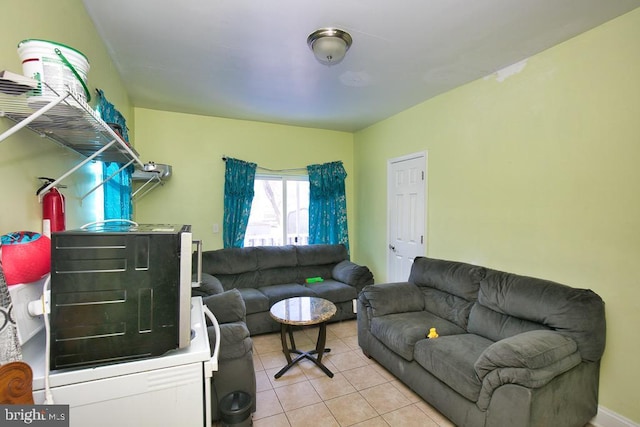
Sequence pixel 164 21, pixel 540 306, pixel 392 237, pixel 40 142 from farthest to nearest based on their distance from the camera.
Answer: pixel 392 237 → pixel 540 306 → pixel 164 21 → pixel 40 142

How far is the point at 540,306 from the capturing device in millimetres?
2053

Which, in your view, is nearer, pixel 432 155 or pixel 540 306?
pixel 540 306

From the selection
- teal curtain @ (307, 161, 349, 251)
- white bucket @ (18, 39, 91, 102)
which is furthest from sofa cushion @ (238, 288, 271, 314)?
white bucket @ (18, 39, 91, 102)

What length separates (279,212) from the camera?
4441 mm

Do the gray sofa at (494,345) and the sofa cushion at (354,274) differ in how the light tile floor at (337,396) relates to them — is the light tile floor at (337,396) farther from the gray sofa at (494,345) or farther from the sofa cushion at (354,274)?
the sofa cushion at (354,274)

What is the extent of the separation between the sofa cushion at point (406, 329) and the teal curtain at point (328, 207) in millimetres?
1993

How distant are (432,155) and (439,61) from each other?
1113mm

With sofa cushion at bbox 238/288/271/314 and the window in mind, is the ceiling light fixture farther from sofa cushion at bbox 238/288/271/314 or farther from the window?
sofa cushion at bbox 238/288/271/314

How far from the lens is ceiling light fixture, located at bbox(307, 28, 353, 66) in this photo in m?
1.95

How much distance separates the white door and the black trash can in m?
2.44

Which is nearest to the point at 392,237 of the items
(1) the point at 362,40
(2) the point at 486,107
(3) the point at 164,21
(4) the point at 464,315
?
(4) the point at 464,315

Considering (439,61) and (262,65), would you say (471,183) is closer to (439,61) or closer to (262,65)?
(439,61)

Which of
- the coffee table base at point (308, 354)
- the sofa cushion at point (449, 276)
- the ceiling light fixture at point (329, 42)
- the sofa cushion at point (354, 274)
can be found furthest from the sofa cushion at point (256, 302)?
the ceiling light fixture at point (329, 42)

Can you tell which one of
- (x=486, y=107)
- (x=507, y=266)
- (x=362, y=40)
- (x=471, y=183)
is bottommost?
(x=507, y=266)
